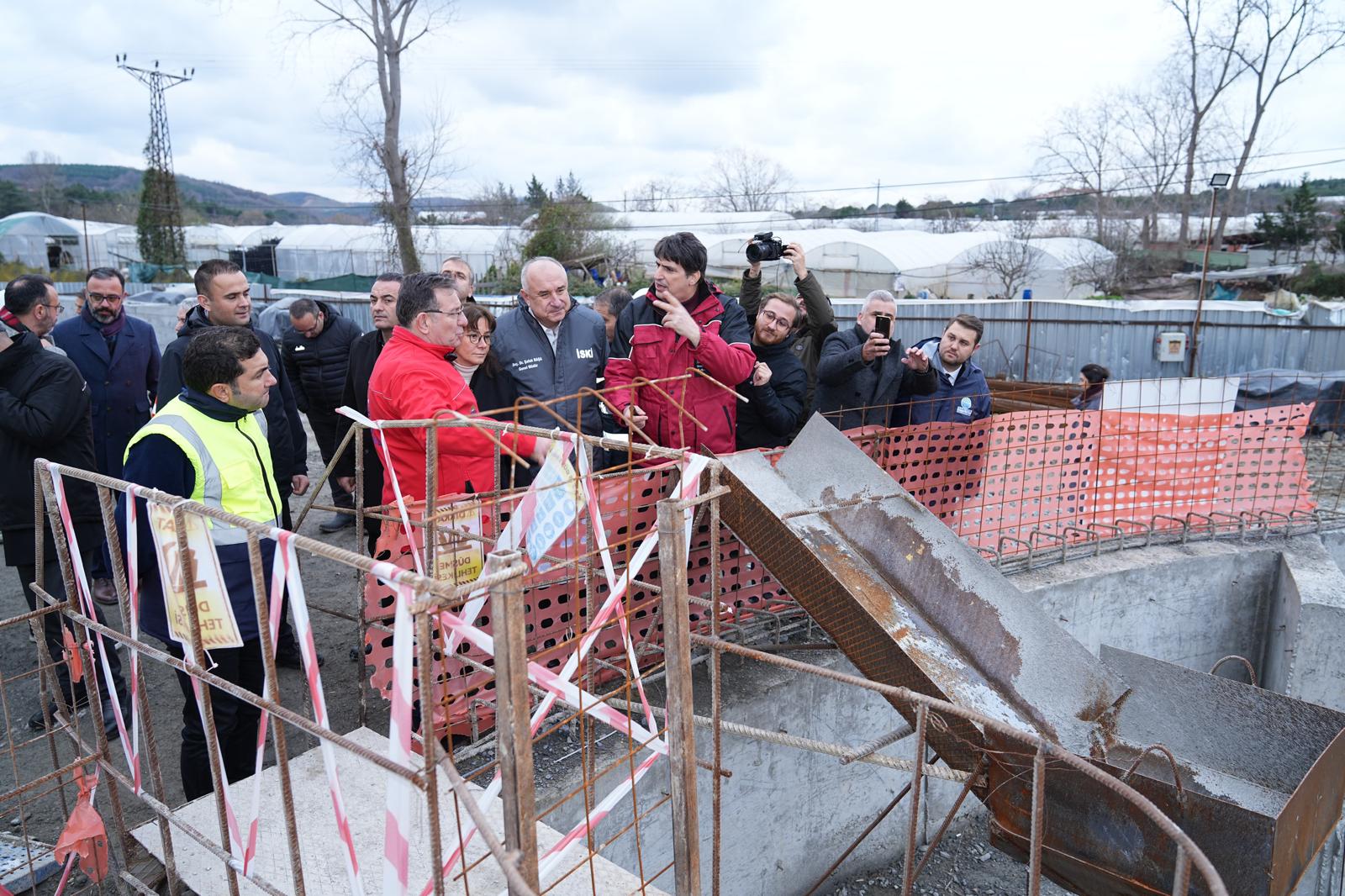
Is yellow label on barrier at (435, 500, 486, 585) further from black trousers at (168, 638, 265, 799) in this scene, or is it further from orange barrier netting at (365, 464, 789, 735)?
black trousers at (168, 638, 265, 799)

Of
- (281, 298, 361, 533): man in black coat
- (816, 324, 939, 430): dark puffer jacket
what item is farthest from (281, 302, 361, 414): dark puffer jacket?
(816, 324, 939, 430): dark puffer jacket

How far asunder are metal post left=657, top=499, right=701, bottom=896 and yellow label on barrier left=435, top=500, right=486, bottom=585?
1.13 m

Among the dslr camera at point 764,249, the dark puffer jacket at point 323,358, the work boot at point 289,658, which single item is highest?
the dslr camera at point 764,249

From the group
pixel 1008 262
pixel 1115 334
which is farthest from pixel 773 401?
pixel 1008 262

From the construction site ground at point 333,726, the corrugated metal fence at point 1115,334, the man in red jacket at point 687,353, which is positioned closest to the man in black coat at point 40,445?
the construction site ground at point 333,726

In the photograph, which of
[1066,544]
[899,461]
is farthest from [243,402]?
[1066,544]

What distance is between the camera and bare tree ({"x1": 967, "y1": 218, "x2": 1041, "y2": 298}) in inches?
1120

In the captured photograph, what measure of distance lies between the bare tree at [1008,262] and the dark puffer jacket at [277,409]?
26.5 metres

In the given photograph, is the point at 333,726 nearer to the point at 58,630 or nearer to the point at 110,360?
the point at 58,630

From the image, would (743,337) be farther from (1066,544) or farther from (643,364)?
(1066,544)

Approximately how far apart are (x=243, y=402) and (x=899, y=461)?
12.4ft

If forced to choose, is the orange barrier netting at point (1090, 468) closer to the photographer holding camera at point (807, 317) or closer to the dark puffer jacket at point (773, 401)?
the dark puffer jacket at point (773, 401)

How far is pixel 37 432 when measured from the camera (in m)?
3.96

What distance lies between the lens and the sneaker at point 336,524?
6914 millimetres
